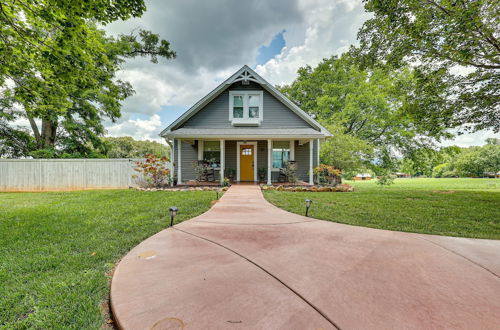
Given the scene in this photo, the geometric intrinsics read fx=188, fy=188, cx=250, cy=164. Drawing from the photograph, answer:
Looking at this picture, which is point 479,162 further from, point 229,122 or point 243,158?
point 229,122

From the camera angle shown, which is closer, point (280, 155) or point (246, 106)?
point (246, 106)

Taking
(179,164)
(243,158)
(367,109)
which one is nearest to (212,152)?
(243,158)

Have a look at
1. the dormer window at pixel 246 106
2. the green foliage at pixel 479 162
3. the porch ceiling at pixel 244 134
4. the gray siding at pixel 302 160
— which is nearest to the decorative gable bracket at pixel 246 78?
the dormer window at pixel 246 106

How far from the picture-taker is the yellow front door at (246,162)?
1089cm

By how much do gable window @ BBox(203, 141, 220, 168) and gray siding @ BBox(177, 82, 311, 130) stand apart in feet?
3.32

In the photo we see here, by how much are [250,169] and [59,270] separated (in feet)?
29.8

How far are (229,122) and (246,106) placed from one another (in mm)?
1304

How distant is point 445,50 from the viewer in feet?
20.2

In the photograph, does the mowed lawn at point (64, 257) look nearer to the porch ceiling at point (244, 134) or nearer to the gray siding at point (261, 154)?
the porch ceiling at point (244, 134)

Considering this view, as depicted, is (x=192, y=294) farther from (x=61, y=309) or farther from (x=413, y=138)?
(x=413, y=138)

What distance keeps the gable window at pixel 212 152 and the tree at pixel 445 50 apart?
8393mm

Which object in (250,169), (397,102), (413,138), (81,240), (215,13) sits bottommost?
(81,240)

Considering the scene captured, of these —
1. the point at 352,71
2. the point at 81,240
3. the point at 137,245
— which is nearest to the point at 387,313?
the point at 137,245

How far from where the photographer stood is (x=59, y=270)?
2174 millimetres
